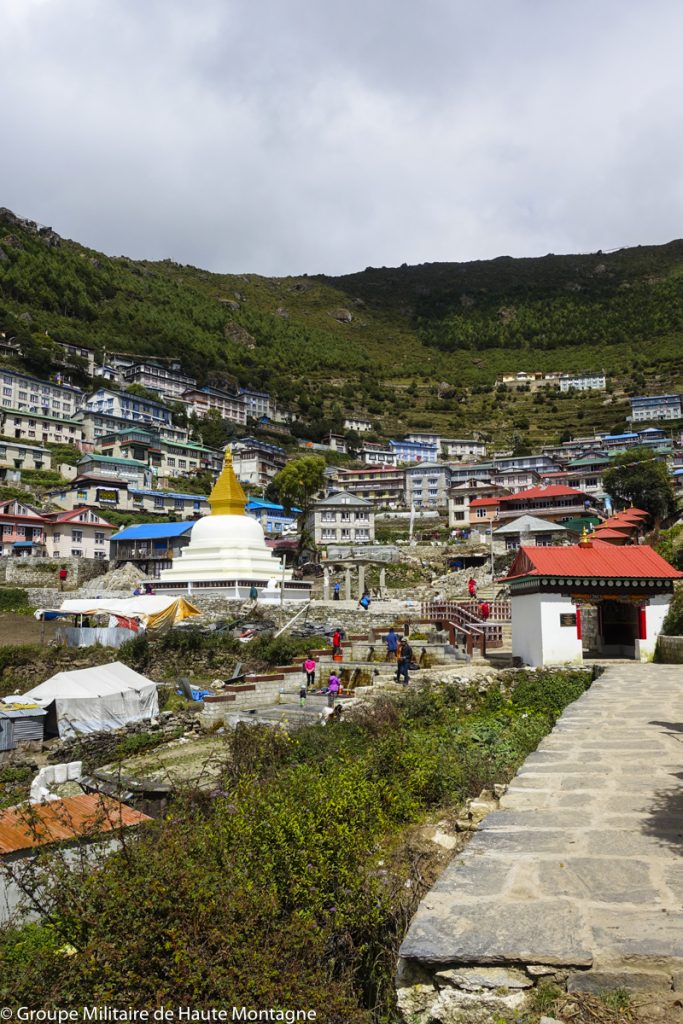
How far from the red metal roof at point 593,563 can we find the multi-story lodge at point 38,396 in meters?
77.5

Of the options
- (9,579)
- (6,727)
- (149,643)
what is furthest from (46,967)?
(9,579)

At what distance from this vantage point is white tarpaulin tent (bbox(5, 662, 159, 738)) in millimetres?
18375

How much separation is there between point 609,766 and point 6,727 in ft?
51.9

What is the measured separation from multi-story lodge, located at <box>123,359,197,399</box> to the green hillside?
23.8 ft

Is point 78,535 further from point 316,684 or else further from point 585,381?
point 585,381

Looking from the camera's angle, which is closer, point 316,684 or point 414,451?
point 316,684

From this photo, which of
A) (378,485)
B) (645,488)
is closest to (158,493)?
(378,485)

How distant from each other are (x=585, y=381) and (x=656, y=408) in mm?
Result: 27001

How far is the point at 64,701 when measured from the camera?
18375 mm

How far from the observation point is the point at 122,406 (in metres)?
94.5

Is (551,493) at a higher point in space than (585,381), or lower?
lower

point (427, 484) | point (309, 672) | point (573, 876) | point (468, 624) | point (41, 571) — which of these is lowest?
point (309, 672)

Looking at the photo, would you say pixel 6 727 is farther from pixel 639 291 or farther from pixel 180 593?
pixel 639 291

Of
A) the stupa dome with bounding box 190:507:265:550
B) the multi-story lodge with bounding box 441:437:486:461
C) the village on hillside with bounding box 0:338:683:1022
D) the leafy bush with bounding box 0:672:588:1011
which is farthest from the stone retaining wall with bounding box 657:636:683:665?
the multi-story lodge with bounding box 441:437:486:461
